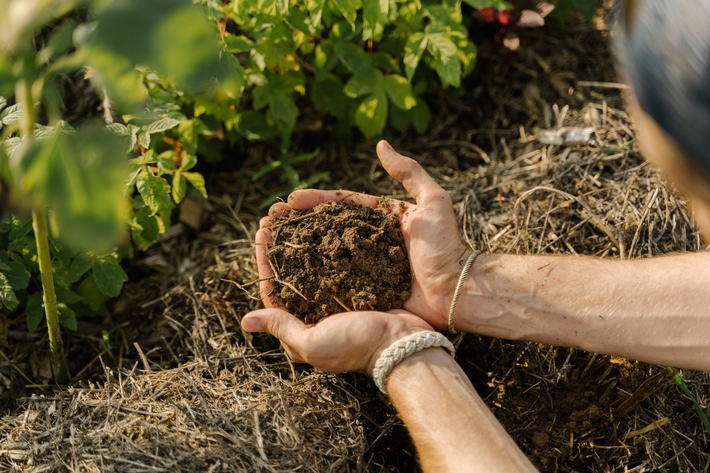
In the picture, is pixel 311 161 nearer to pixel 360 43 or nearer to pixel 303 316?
pixel 360 43

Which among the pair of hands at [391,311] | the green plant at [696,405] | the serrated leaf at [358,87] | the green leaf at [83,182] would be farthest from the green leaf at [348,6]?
the green plant at [696,405]

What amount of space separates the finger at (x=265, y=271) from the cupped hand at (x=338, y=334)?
90mm

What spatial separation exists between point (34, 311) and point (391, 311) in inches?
49.3

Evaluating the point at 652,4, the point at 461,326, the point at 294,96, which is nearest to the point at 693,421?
the point at 461,326

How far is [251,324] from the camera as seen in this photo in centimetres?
226

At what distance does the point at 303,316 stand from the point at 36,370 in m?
1.04

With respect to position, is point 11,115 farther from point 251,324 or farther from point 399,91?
point 399,91

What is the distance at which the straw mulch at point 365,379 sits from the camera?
2.08 meters

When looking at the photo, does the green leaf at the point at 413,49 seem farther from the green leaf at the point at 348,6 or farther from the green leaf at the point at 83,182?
the green leaf at the point at 83,182

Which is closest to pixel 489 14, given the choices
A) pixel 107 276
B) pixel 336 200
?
pixel 336 200

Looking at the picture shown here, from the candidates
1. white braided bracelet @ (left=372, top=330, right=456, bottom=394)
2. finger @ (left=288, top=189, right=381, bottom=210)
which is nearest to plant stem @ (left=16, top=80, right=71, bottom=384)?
finger @ (left=288, top=189, right=381, bottom=210)

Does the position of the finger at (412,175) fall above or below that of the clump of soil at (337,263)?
above

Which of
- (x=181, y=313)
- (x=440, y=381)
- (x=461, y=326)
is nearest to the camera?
(x=440, y=381)

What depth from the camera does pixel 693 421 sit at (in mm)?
2424
